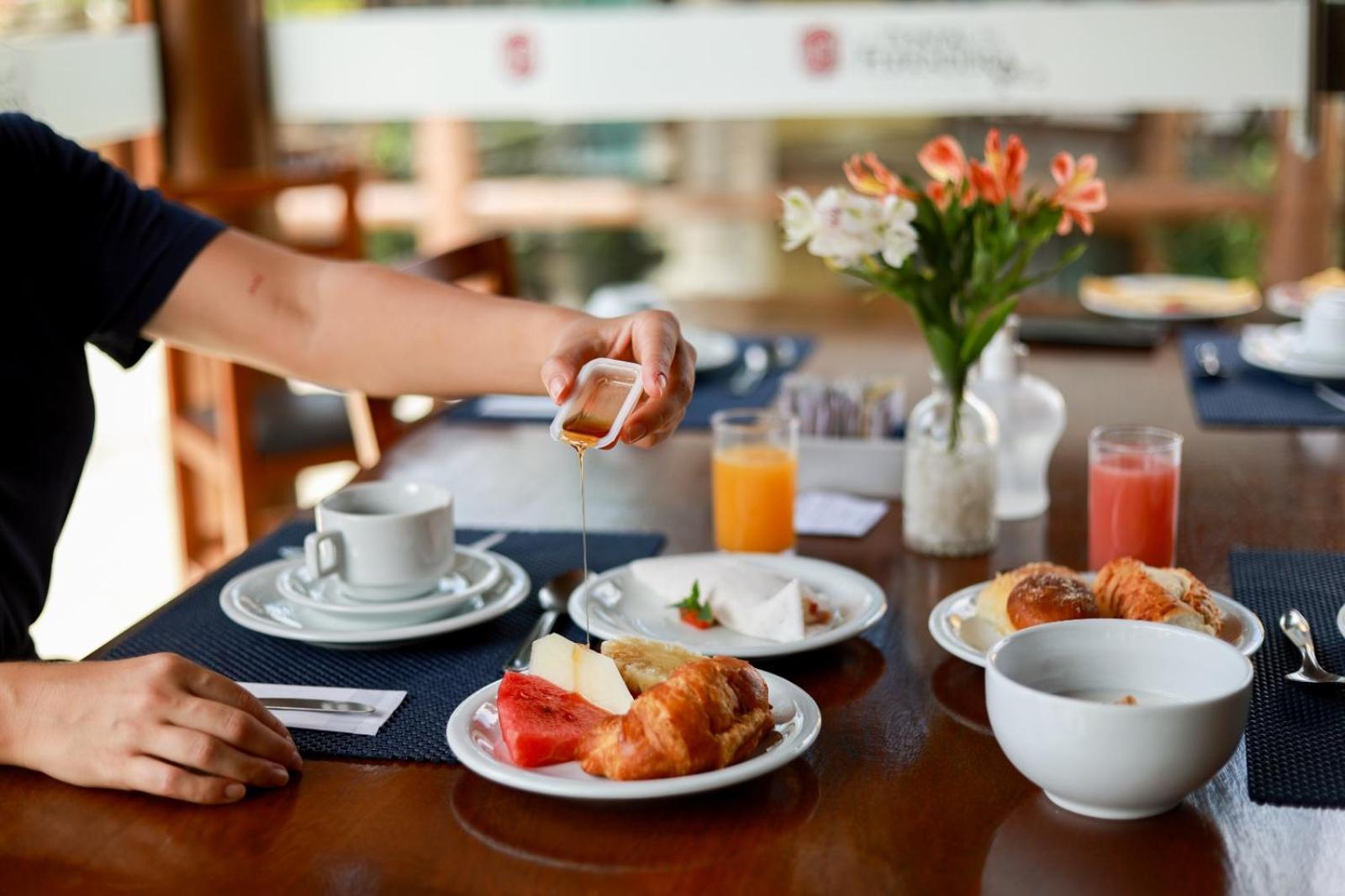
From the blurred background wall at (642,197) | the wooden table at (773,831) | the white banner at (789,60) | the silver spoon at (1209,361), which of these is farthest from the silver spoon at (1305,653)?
the blurred background wall at (642,197)

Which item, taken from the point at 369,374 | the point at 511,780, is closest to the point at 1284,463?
the point at 369,374

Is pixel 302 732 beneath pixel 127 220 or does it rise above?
beneath

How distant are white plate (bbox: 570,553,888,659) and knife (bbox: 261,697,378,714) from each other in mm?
184

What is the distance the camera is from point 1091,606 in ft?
3.71

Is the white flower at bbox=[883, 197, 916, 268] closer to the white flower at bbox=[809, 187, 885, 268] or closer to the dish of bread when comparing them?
the white flower at bbox=[809, 187, 885, 268]

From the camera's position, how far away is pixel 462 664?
118 centimetres

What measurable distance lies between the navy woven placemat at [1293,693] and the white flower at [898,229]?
412 millimetres

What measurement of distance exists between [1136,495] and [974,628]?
25 centimetres

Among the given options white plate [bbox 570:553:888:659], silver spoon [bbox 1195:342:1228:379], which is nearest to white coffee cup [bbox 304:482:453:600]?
white plate [bbox 570:553:888:659]

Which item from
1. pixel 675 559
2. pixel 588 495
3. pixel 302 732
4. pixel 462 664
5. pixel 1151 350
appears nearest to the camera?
pixel 302 732

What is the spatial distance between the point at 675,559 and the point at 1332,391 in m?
1.14

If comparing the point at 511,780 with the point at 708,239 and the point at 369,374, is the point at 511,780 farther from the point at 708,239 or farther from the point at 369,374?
the point at 708,239

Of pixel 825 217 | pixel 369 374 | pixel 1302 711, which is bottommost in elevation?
pixel 1302 711

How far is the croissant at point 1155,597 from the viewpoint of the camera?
1115 mm
